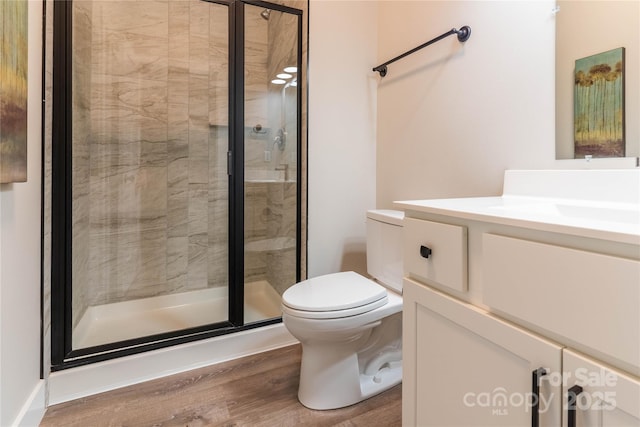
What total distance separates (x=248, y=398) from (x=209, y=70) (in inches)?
76.8

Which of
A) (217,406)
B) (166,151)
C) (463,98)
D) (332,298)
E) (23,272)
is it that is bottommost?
(217,406)

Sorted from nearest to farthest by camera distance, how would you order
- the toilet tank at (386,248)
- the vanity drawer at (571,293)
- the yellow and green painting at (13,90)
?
the vanity drawer at (571,293) → the yellow and green painting at (13,90) → the toilet tank at (386,248)

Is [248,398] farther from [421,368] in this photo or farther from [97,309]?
[97,309]

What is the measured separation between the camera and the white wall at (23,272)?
1.04 m

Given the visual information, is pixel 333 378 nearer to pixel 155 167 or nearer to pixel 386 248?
pixel 386 248

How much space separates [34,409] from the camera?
4.08ft

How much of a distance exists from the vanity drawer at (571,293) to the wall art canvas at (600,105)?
70cm

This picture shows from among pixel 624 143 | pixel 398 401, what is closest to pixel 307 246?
pixel 398 401

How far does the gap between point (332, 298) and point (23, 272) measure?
3.76 feet

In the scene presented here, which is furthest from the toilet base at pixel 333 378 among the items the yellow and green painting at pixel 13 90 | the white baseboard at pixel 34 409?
the yellow and green painting at pixel 13 90

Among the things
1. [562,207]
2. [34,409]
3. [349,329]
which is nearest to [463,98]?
[562,207]

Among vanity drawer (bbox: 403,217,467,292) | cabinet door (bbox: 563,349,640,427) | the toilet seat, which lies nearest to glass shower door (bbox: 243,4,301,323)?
the toilet seat

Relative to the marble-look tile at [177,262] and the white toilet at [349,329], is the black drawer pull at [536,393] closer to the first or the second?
the white toilet at [349,329]

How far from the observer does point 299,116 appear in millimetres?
1958
